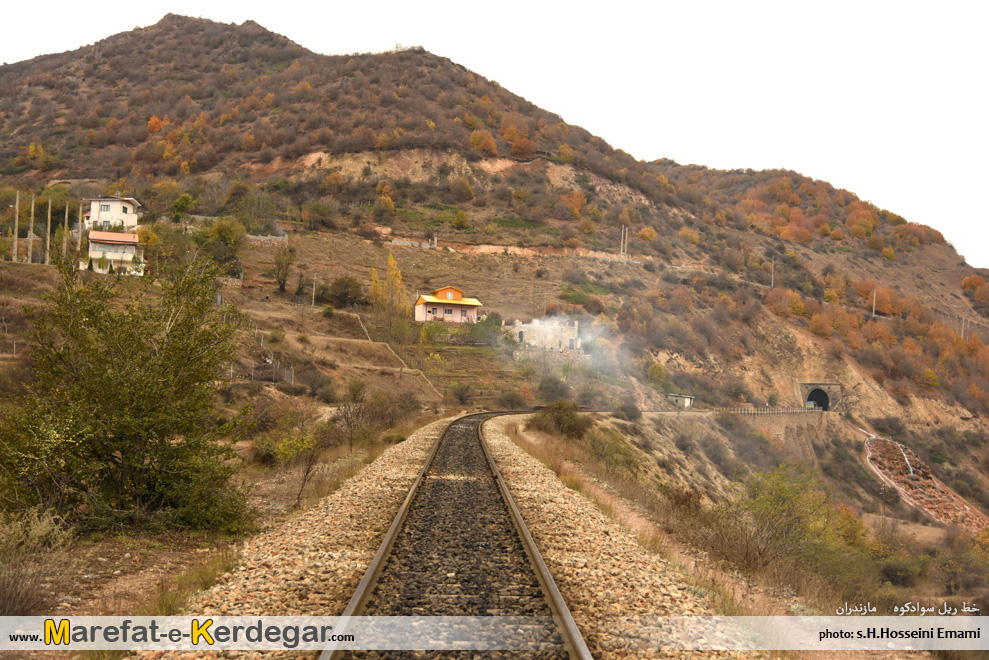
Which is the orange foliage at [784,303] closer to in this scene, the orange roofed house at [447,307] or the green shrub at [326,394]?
the orange roofed house at [447,307]

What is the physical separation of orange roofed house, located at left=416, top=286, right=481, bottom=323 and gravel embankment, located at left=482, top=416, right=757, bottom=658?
192ft

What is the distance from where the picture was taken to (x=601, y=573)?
6941mm

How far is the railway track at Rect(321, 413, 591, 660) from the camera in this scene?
5.00 metres

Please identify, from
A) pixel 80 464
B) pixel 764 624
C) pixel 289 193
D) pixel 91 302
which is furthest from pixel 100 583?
pixel 289 193

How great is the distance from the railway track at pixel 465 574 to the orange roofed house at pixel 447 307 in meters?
59.2

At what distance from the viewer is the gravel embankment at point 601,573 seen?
5352 millimetres

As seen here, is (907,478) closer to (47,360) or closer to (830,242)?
(47,360)

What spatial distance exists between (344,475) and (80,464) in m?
6.60

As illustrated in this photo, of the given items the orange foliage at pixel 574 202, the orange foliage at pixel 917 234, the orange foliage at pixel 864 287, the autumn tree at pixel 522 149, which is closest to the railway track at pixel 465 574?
the orange foliage at pixel 574 202

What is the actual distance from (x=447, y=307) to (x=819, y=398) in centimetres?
4833

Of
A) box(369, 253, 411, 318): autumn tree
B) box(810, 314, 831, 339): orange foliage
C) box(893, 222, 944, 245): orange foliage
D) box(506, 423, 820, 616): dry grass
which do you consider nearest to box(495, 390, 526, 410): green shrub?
box(369, 253, 411, 318): autumn tree

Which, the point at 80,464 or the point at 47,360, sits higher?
the point at 47,360

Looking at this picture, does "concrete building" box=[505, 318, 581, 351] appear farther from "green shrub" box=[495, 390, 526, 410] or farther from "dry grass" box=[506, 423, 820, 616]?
"dry grass" box=[506, 423, 820, 616]

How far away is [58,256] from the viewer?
26.8ft
